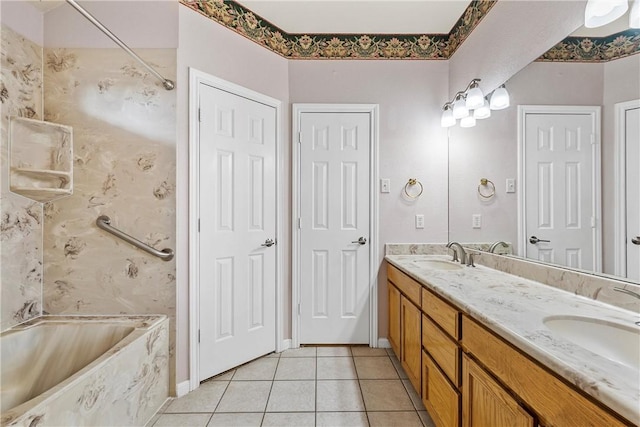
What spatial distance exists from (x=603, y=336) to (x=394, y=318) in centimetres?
143

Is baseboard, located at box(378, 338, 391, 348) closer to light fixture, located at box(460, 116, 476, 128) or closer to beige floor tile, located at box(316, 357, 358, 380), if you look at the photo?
beige floor tile, located at box(316, 357, 358, 380)

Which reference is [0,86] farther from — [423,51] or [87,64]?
[423,51]

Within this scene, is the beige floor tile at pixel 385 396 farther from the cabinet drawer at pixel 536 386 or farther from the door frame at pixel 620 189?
the door frame at pixel 620 189

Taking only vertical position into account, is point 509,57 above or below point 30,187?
above

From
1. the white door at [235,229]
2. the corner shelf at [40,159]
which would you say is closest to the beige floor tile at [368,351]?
the white door at [235,229]

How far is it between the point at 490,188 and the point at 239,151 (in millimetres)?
1843

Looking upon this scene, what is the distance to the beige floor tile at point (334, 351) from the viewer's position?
2.38m

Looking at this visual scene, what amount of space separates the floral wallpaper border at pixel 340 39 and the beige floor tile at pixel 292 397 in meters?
2.60

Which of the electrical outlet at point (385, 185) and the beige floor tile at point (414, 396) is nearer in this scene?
the beige floor tile at point (414, 396)

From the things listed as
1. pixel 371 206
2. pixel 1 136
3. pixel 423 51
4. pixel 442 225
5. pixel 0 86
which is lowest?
pixel 442 225

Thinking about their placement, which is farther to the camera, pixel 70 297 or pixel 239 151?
pixel 239 151

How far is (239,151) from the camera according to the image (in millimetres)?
2203

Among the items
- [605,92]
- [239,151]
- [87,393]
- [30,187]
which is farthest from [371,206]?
[30,187]

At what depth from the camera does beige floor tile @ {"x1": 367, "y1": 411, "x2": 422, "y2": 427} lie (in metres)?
1.60
